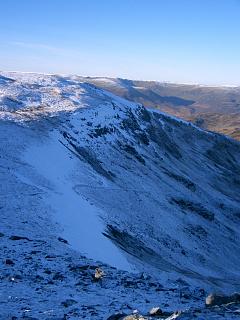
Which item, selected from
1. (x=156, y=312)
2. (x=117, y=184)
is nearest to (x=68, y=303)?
(x=156, y=312)

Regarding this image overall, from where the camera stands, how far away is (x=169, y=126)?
84062 mm

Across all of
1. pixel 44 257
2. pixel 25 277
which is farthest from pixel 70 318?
pixel 44 257

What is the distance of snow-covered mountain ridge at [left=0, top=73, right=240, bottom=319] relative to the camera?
2636 centimetres

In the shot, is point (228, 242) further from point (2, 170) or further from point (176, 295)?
point (176, 295)

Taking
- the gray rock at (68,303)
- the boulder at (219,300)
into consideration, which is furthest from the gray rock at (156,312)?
the gray rock at (68,303)

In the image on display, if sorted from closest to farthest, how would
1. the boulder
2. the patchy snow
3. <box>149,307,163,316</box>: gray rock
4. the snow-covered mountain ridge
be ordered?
<box>149,307,163,316</box>: gray rock < the boulder < the patchy snow < the snow-covered mountain ridge

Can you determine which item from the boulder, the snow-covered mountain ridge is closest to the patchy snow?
the snow-covered mountain ridge

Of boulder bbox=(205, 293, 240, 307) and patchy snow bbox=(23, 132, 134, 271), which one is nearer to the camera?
boulder bbox=(205, 293, 240, 307)

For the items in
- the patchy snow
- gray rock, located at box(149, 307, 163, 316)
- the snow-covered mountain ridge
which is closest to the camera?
gray rock, located at box(149, 307, 163, 316)

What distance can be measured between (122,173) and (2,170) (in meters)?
20.6

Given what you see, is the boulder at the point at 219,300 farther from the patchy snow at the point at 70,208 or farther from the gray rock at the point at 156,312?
the patchy snow at the point at 70,208

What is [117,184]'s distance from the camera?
4622 cm

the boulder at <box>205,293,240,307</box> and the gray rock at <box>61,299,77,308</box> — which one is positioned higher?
the boulder at <box>205,293,240,307</box>

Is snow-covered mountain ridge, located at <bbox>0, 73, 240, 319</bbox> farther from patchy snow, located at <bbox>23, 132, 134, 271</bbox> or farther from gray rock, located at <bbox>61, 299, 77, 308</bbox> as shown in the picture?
gray rock, located at <bbox>61, 299, 77, 308</bbox>
